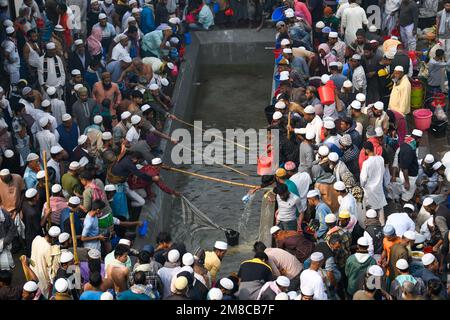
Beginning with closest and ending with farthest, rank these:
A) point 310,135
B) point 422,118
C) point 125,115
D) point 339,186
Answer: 1. point 339,186
2. point 310,135
3. point 125,115
4. point 422,118

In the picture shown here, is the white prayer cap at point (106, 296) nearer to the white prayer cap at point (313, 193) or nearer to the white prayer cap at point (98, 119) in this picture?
the white prayer cap at point (313, 193)

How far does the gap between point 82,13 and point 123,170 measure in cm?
578

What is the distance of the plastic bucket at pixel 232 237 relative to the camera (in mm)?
16266

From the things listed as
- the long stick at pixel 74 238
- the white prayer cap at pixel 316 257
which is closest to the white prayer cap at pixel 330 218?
the white prayer cap at pixel 316 257

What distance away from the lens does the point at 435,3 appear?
21.6 m

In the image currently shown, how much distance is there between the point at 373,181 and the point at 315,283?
9.99 feet

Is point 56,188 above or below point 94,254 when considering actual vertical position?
above

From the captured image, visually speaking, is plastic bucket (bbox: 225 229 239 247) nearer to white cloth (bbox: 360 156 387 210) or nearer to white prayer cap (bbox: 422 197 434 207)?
Answer: white cloth (bbox: 360 156 387 210)

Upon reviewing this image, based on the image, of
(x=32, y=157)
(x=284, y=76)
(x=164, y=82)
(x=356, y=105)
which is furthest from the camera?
(x=164, y=82)

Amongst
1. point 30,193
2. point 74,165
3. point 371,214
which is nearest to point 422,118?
point 371,214

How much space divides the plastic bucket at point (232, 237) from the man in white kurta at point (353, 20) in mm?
5200

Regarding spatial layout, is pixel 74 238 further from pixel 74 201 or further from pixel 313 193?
pixel 313 193

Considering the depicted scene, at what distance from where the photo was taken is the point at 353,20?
1995 centimetres

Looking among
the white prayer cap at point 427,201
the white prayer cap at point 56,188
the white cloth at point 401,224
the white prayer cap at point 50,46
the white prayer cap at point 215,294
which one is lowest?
the white prayer cap at point 427,201
